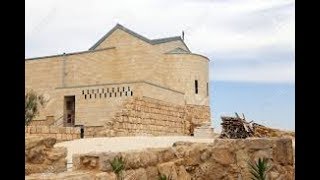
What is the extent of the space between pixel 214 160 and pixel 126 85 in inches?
624

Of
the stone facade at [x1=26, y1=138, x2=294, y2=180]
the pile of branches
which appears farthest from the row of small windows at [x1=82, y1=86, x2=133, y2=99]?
the stone facade at [x1=26, y1=138, x2=294, y2=180]

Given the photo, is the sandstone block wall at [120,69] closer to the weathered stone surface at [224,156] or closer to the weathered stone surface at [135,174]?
the weathered stone surface at [224,156]

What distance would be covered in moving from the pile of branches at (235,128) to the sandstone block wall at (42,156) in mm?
9561

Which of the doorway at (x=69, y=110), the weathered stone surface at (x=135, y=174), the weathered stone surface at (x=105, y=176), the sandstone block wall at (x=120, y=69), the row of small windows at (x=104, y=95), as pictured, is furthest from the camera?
the sandstone block wall at (x=120, y=69)

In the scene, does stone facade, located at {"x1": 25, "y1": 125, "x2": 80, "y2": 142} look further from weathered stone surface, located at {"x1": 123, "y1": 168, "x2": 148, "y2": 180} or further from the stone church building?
weathered stone surface, located at {"x1": 123, "y1": 168, "x2": 148, "y2": 180}

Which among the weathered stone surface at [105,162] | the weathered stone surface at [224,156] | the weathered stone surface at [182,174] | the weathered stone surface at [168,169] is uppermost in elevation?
the weathered stone surface at [105,162]

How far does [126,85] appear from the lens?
77.0ft

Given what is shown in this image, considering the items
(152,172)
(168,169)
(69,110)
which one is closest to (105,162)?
(152,172)

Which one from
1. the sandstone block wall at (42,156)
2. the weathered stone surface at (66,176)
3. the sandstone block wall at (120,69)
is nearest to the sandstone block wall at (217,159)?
the weathered stone surface at (66,176)

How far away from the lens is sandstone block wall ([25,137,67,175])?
23.0 feet

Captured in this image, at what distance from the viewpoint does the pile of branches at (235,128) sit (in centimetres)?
1617

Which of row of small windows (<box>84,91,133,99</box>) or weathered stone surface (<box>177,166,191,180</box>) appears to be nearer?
weathered stone surface (<box>177,166,191,180</box>)

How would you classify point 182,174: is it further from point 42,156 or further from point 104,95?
point 104,95
